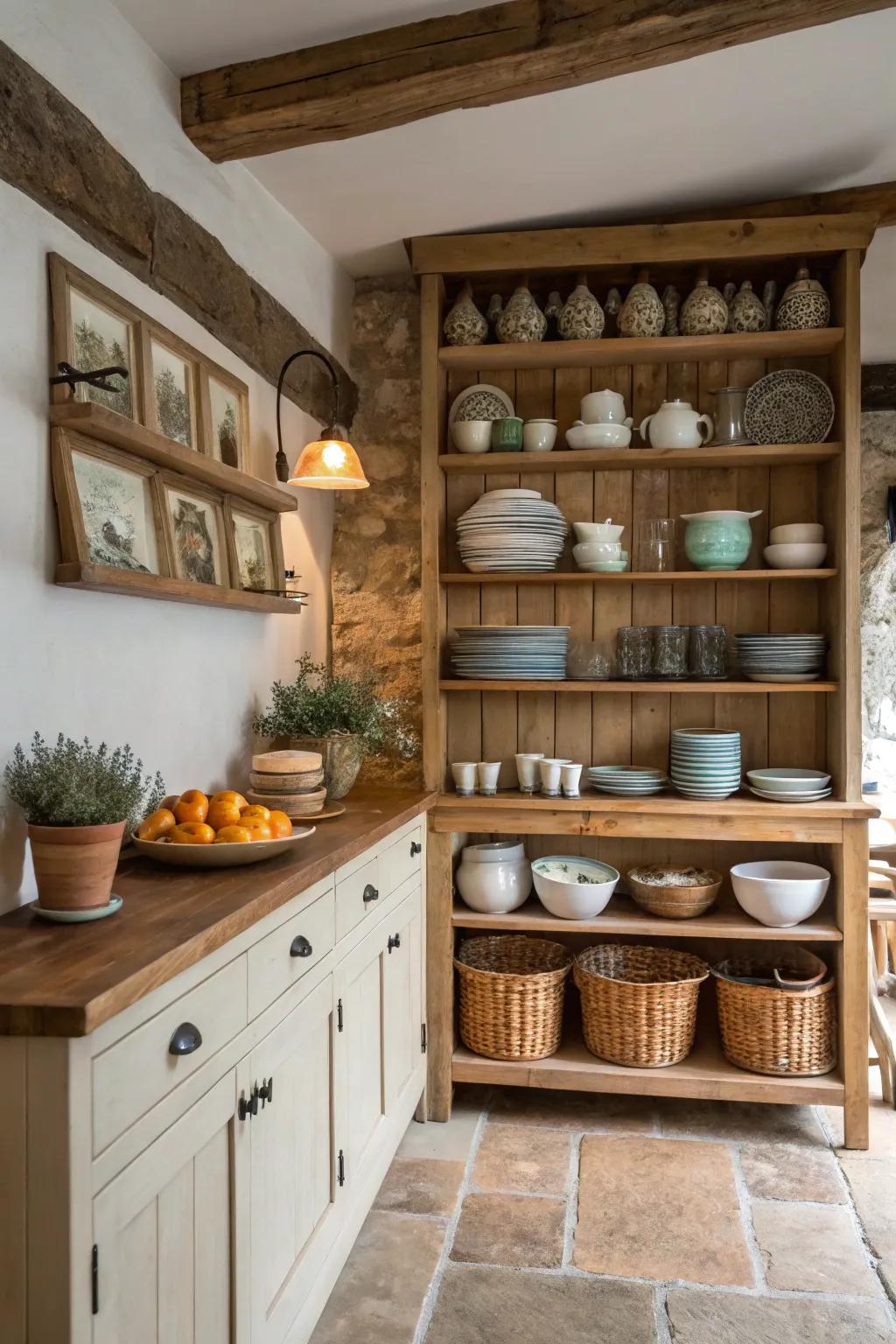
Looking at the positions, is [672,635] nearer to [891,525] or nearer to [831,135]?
[831,135]

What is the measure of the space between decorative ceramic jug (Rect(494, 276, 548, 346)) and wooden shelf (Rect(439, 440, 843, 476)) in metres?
0.36

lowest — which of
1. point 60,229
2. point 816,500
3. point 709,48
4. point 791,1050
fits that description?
point 791,1050

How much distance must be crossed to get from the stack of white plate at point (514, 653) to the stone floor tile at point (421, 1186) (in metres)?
1.38

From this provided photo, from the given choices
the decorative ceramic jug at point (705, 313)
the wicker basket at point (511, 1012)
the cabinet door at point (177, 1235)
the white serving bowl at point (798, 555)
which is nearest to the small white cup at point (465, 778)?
the wicker basket at point (511, 1012)

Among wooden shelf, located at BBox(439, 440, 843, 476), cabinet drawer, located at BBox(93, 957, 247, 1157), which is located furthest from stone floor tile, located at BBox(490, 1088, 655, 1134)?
wooden shelf, located at BBox(439, 440, 843, 476)

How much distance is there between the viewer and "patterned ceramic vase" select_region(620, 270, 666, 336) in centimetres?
300

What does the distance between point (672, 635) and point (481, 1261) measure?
1.77m

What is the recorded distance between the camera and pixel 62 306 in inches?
69.6

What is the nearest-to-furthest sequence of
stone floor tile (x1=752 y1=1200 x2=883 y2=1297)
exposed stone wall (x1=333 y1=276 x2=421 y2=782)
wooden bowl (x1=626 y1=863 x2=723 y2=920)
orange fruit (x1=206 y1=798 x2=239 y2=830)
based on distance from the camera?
orange fruit (x1=206 y1=798 x2=239 y2=830)
stone floor tile (x1=752 y1=1200 x2=883 y2=1297)
wooden bowl (x1=626 y1=863 x2=723 y2=920)
exposed stone wall (x1=333 y1=276 x2=421 y2=782)

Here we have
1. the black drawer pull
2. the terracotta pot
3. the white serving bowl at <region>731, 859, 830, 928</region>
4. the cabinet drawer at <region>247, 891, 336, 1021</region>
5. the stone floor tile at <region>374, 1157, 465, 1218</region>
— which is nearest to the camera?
the black drawer pull

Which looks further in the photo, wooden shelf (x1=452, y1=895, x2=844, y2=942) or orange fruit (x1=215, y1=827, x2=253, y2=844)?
wooden shelf (x1=452, y1=895, x2=844, y2=942)

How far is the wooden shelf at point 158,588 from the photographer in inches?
68.4

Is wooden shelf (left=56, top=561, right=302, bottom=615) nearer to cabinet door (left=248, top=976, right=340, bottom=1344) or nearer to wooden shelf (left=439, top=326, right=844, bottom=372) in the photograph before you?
cabinet door (left=248, top=976, right=340, bottom=1344)

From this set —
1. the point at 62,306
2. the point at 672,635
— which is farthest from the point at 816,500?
the point at 62,306
